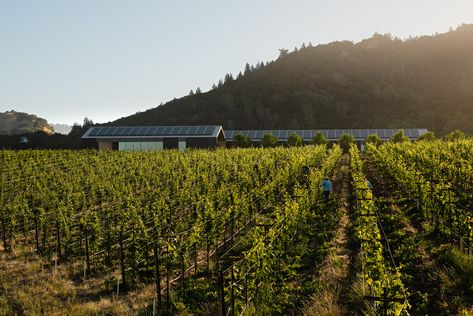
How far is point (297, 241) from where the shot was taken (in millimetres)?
11234

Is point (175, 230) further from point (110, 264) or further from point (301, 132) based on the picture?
point (301, 132)

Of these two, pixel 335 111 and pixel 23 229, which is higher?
pixel 335 111

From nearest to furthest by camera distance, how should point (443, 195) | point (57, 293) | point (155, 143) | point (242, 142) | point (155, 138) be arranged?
point (57, 293)
point (443, 195)
point (155, 143)
point (155, 138)
point (242, 142)

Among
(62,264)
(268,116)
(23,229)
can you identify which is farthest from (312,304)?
(268,116)

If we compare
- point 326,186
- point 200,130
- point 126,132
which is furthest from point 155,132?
point 326,186

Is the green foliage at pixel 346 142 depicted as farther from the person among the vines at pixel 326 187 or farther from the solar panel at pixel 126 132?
the person among the vines at pixel 326 187

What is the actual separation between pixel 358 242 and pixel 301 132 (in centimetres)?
5660

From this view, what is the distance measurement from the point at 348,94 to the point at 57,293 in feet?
375

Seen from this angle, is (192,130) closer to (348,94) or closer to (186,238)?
(186,238)

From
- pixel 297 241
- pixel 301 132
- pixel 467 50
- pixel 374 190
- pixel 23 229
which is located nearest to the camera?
pixel 297 241

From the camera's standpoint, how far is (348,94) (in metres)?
116

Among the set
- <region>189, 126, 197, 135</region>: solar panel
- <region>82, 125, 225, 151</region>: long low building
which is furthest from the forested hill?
<region>82, 125, 225, 151</region>: long low building

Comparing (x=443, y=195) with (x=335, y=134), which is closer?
(x=443, y=195)

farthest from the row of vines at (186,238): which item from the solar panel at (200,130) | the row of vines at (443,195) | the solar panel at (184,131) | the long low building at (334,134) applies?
the long low building at (334,134)
